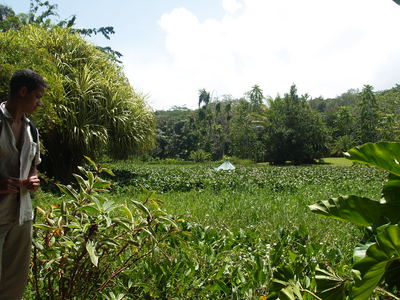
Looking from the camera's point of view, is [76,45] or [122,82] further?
[122,82]

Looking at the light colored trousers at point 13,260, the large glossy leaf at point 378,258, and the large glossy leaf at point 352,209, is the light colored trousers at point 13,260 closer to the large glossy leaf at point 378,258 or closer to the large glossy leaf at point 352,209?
the large glossy leaf at point 352,209

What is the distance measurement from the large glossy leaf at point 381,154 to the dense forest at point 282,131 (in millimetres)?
23741

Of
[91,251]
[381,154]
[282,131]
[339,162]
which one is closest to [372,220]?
[381,154]

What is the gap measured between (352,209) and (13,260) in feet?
5.71

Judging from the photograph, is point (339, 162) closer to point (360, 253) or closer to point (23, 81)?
point (23, 81)

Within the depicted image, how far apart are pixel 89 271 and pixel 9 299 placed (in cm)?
46

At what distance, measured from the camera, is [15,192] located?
1838mm

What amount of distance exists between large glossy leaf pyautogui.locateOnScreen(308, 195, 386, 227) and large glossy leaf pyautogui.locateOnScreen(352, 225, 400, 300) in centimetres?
23

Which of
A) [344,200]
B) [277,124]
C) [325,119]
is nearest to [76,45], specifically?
[344,200]

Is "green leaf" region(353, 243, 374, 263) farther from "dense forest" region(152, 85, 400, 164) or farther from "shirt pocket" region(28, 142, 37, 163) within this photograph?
"dense forest" region(152, 85, 400, 164)

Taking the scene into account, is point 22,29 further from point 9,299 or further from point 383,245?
point 383,245

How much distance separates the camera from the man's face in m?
1.91

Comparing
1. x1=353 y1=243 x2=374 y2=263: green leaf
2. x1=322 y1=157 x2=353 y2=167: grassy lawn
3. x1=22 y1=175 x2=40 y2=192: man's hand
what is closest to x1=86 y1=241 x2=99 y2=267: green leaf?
x1=22 y1=175 x2=40 y2=192: man's hand

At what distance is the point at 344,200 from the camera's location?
1.14 meters
